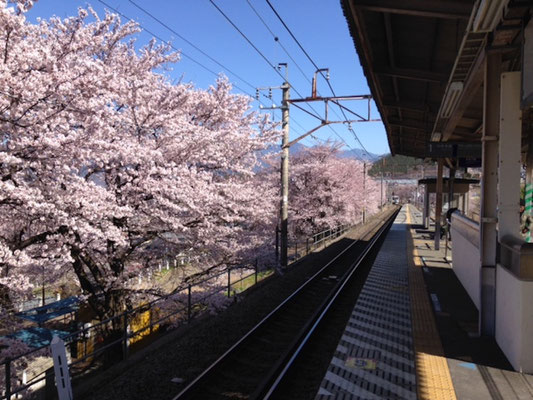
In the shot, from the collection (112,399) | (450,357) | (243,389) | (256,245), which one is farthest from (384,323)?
(256,245)

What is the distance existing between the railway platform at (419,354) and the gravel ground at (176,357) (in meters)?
2.15

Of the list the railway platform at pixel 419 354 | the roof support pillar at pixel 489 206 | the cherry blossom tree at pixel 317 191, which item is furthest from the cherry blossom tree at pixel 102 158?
the cherry blossom tree at pixel 317 191

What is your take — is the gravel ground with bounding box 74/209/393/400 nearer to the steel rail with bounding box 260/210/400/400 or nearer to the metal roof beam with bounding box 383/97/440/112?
the steel rail with bounding box 260/210/400/400

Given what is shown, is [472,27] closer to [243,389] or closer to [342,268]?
[243,389]

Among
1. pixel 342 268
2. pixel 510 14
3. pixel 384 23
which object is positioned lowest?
pixel 342 268

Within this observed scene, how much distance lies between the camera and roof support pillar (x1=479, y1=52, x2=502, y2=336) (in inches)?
275

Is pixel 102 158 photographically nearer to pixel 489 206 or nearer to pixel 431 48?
pixel 489 206

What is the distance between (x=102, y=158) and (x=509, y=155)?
6.71 metres

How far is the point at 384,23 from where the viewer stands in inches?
320

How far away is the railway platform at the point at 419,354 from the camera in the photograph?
5.34 metres

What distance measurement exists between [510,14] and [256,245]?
1438 centimetres

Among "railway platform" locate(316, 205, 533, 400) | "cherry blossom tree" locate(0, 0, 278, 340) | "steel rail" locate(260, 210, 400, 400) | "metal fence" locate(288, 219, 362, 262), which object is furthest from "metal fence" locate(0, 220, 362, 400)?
"metal fence" locate(288, 219, 362, 262)

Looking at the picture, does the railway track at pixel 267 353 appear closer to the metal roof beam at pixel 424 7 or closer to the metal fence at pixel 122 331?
the metal fence at pixel 122 331

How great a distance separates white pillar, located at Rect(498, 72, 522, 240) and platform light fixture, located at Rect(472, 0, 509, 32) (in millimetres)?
1373
